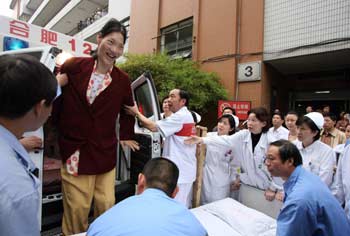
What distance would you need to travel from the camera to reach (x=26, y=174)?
81cm

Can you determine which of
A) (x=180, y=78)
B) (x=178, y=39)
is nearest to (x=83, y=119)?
(x=180, y=78)

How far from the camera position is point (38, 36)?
9.46 ft

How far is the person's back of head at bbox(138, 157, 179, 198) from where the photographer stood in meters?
1.43

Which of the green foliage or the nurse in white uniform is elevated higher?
the green foliage

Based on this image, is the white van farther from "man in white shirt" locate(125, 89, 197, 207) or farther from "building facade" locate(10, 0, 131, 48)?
"building facade" locate(10, 0, 131, 48)

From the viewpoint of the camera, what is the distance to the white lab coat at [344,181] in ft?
8.94

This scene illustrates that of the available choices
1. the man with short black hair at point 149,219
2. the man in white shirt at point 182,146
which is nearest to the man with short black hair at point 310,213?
the man with short black hair at point 149,219

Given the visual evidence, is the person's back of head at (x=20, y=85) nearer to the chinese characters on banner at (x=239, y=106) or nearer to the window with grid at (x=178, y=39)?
the chinese characters on banner at (x=239, y=106)

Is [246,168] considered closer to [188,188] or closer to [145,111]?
[188,188]

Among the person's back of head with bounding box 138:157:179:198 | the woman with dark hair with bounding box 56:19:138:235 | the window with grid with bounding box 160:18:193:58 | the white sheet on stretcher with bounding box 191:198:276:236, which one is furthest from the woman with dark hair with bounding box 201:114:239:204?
the window with grid with bounding box 160:18:193:58

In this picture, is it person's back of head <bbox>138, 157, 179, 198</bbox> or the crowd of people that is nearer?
the crowd of people

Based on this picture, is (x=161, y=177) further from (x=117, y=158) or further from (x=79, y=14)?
(x=79, y=14)

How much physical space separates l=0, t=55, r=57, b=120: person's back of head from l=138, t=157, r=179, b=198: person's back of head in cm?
72

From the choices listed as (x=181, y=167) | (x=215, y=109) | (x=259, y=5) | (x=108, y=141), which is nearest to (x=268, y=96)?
(x=215, y=109)
